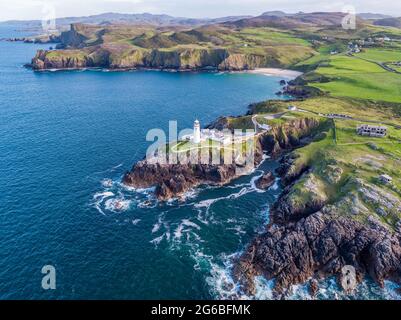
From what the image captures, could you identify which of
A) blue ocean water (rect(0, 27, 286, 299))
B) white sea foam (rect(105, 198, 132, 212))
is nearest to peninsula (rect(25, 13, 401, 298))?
blue ocean water (rect(0, 27, 286, 299))

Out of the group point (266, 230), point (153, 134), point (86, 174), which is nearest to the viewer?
point (266, 230)

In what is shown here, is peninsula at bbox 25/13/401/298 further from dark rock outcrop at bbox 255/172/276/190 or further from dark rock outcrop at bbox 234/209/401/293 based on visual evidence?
dark rock outcrop at bbox 255/172/276/190

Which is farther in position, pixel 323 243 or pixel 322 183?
pixel 322 183

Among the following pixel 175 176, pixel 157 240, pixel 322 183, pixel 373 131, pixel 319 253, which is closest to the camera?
pixel 319 253

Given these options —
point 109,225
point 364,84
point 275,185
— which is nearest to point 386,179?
point 275,185

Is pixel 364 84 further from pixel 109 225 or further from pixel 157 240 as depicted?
pixel 109 225

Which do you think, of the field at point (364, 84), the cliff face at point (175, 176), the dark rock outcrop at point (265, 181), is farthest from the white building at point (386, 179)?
the field at point (364, 84)

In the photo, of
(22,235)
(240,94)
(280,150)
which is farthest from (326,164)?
(240,94)

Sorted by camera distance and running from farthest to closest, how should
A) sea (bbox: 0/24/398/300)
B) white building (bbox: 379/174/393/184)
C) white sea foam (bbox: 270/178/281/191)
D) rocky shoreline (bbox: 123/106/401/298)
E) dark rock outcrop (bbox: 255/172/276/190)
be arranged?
1. dark rock outcrop (bbox: 255/172/276/190)
2. white sea foam (bbox: 270/178/281/191)
3. white building (bbox: 379/174/393/184)
4. rocky shoreline (bbox: 123/106/401/298)
5. sea (bbox: 0/24/398/300)

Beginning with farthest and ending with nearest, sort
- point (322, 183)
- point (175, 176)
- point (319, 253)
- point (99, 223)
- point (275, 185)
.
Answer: point (275, 185)
point (175, 176)
point (322, 183)
point (99, 223)
point (319, 253)

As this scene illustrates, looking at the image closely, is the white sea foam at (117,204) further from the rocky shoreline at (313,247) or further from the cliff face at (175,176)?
the rocky shoreline at (313,247)
